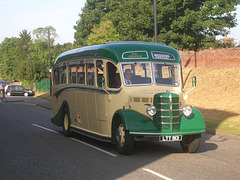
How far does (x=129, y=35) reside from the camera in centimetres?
4522

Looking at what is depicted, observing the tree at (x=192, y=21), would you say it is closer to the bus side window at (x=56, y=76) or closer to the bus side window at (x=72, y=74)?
the bus side window at (x=56, y=76)

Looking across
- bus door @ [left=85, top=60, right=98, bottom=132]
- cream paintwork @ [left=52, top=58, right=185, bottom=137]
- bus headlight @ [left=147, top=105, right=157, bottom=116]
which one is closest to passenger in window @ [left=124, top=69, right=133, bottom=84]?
cream paintwork @ [left=52, top=58, right=185, bottom=137]

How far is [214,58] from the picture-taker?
107 feet

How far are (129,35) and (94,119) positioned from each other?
1345 inches

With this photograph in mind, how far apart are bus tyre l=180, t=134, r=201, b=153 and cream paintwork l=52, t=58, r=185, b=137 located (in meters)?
0.93

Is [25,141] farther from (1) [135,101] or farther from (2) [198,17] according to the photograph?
(2) [198,17]

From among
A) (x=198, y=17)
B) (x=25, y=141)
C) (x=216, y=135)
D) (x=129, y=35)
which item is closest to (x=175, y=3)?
(x=198, y=17)

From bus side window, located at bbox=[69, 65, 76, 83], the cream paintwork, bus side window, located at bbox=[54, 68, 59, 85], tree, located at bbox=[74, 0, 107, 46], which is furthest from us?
tree, located at bbox=[74, 0, 107, 46]

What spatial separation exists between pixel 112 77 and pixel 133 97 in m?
1.03

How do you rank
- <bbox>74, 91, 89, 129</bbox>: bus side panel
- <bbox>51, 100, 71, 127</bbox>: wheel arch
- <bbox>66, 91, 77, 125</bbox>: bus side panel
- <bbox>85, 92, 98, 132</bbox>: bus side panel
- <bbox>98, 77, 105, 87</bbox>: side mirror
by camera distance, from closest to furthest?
1. <bbox>98, 77, 105, 87</bbox>: side mirror
2. <bbox>85, 92, 98, 132</bbox>: bus side panel
3. <bbox>74, 91, 89, 129</bbox>: bus side panel
4. <bbox>66, 91, 77, 125</bbox>: bus side panel
5. <bbox>51, 100, 71, 127</bbox>: wheel arch

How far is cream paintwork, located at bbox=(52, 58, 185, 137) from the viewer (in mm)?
10305

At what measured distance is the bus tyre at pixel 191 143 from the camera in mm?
10344

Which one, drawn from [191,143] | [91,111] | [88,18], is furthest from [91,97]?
[88,18]

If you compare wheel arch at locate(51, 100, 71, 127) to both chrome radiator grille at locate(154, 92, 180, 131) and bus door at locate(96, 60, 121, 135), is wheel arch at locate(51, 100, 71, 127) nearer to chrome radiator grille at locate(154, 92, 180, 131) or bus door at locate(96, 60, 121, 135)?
bus door at locate(96, 60, 121, 135)
